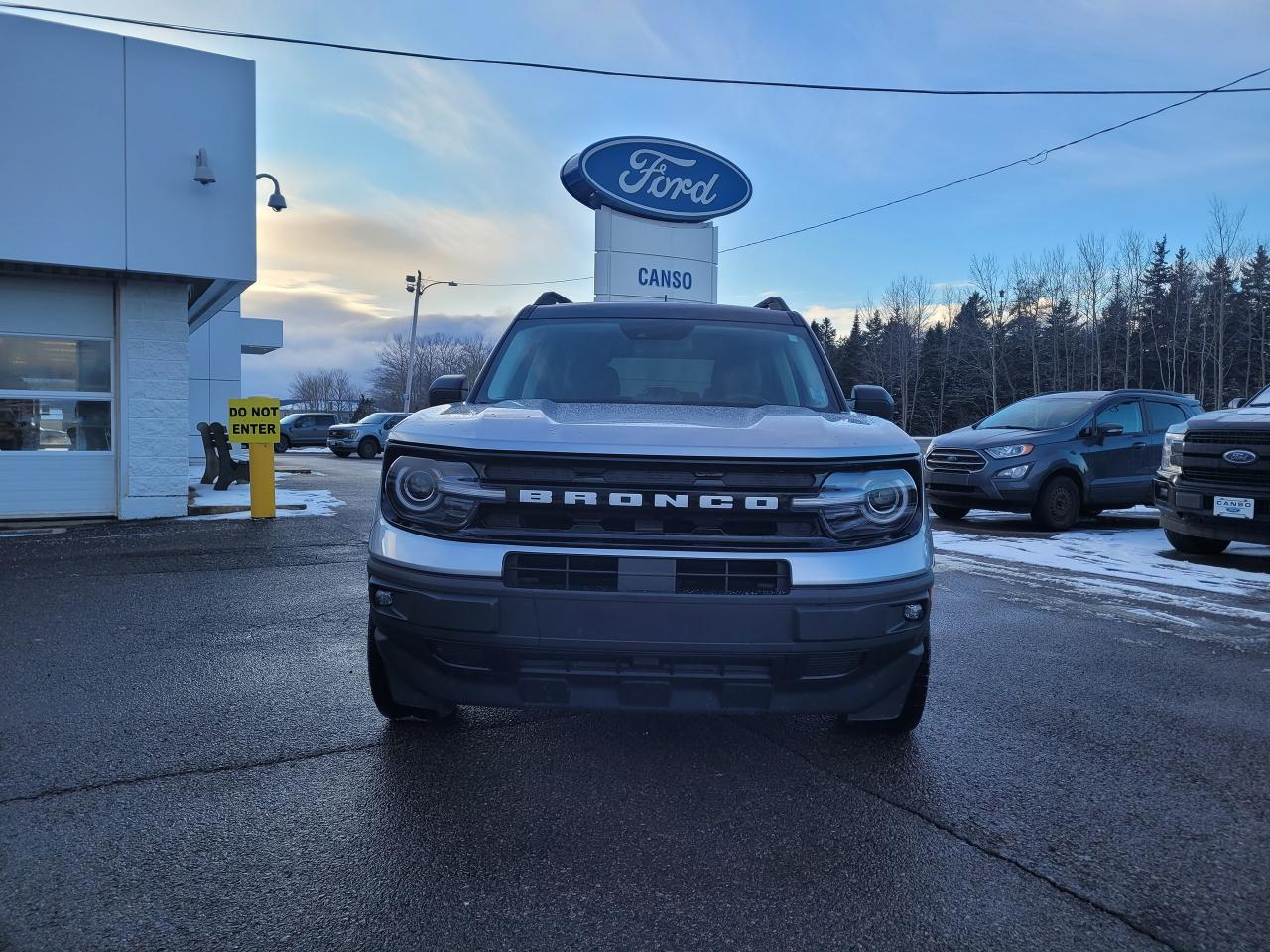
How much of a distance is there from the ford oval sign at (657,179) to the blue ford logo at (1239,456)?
394 inches

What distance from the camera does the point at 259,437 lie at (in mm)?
10688

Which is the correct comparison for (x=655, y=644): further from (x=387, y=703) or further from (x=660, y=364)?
(x=660, y=364)

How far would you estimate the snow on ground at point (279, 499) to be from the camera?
1102 centimetres

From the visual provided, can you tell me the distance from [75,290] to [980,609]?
10.4m

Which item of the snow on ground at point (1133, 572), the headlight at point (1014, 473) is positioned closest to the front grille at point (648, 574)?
the snow on ground at point (1133, 572)

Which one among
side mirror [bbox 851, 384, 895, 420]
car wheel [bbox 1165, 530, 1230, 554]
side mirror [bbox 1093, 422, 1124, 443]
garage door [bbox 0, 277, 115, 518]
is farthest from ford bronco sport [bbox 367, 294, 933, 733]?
garage door [bbox 0, 277, 115, 518]

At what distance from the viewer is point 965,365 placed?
70.0m

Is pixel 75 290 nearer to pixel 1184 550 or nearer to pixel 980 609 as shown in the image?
pixel 980 609

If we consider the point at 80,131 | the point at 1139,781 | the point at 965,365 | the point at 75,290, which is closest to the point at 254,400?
the point at 75,290

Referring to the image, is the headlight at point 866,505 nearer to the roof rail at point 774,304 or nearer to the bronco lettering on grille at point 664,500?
the bronco lettering on grille at point 664,500

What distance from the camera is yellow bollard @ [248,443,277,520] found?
34.9ft

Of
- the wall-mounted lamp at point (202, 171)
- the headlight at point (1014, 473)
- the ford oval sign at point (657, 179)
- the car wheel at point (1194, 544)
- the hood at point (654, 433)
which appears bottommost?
the car wheel at point (1194, 544)

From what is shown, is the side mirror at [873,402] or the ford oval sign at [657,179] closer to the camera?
the side mirror at [873,402]

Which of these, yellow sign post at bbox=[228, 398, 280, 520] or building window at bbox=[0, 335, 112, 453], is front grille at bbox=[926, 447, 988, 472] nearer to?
yellow sign post at bbox=[228, 398, 280, 520]
